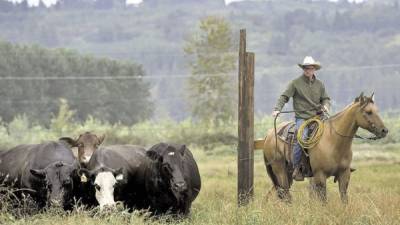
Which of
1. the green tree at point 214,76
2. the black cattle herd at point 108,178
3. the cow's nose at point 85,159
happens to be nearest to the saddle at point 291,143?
the black cattle herd at point 108,178

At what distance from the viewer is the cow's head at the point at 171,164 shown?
47.3 feet

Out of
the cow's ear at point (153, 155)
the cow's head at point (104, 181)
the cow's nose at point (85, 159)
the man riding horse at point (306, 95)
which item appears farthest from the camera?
the cow's nose at point (85, 159)

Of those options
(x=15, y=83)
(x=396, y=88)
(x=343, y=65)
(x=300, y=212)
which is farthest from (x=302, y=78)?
(x=343, y=65)

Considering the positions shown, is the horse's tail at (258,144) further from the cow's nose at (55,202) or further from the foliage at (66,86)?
the foliage at (66,86)

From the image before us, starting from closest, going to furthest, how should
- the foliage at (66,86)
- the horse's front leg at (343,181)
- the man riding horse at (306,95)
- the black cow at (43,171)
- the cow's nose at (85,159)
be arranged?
the black cow at (43,171) < the horse's front leg at (343,181) < the man riding horse at (306,95) < the cow's nose at (85,159) < the foliage at (66,86)

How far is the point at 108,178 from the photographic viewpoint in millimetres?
14172

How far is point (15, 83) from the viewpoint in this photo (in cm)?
8894

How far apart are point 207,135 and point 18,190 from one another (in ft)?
122

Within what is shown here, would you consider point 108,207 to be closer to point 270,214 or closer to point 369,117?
point 270,214

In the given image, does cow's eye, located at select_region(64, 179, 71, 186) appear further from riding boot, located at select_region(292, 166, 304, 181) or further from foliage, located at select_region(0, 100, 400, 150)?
foliage, located at select_region(0, 100, 400, 150)

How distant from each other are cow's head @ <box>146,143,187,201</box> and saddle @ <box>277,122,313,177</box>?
238 cm

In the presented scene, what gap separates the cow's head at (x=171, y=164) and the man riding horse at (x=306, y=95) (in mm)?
2442

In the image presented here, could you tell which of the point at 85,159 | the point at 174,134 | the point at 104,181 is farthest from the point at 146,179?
the point at 174,134

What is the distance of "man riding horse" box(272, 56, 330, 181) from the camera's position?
16.3m
